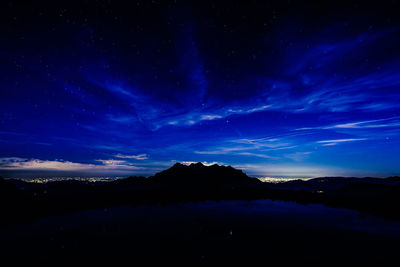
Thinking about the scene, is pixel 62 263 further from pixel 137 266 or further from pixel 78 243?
pixel 137 266

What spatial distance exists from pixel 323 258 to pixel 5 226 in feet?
194

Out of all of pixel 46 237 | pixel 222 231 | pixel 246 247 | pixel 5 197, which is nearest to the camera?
pixel 246 247

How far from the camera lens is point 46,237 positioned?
91.8ft

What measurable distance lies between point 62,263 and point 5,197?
255ft

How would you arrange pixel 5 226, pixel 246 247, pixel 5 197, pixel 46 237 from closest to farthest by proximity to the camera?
pixel 246 247, pixel 46 237, pixel 5 226, pixel 5 197

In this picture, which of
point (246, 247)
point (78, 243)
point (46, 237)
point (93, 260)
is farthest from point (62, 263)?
point (246, 247)

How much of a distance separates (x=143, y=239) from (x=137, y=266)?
28.6ft

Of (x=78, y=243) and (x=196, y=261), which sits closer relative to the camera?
(x=196, y=261)

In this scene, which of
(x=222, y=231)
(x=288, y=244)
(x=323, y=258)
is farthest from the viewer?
(x=222, y=231)

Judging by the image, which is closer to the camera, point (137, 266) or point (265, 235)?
point (137, 266)

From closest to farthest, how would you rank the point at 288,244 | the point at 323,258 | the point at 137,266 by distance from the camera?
the point at 137,266 < the point at 323,258 < the point at 288,244

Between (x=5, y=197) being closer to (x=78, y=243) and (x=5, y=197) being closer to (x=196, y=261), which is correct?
(x=78, y=243)

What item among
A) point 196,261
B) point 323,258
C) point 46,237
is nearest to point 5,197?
Answer: point 46,237

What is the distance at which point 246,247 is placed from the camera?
76.0ft
